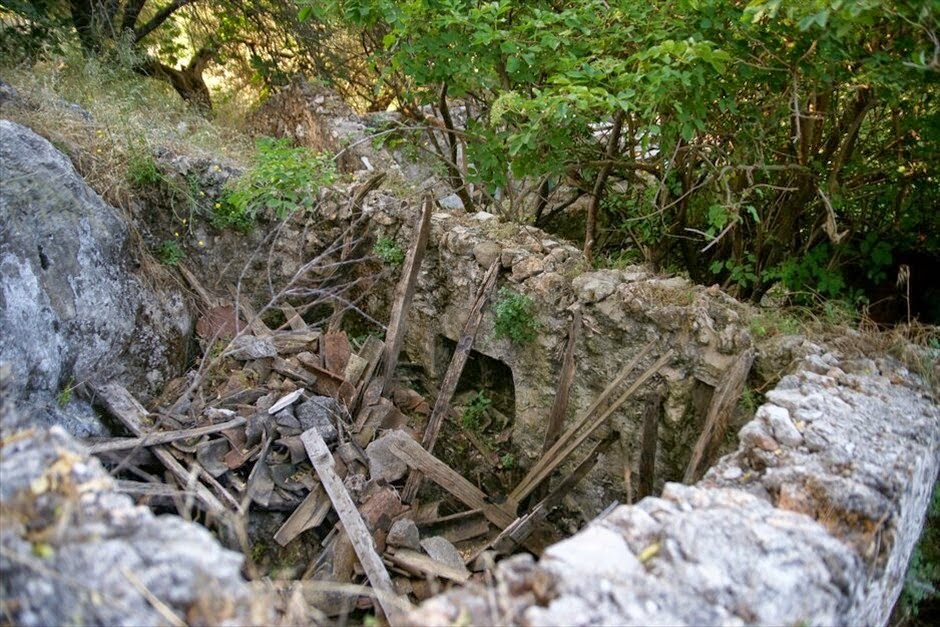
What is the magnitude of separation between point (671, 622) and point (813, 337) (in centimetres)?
274

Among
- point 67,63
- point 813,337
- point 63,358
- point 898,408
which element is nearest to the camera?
point 898,408

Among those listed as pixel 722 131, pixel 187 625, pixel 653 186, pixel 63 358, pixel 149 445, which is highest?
pixel 722 131

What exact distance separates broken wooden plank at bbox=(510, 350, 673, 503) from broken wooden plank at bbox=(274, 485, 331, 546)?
1397 mm

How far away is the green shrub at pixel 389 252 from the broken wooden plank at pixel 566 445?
2325mm

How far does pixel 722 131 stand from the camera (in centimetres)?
505

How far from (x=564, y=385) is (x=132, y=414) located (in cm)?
324

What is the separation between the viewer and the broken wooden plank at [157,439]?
4418mm

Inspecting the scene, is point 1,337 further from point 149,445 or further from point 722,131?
point 722,131

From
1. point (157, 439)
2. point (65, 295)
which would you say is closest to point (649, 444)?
point (157, 439)

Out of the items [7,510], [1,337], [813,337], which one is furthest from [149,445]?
[813,337]

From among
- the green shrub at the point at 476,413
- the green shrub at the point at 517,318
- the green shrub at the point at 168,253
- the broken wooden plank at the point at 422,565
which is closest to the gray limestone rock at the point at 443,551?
the broken wooden plank at the point at 422,565

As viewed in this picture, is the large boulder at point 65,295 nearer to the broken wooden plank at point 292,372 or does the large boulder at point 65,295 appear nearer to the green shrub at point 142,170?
the green shrub at point 142,170

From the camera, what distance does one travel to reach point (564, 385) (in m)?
4.58

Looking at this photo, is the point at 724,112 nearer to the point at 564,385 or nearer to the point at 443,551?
the point at 564,385
